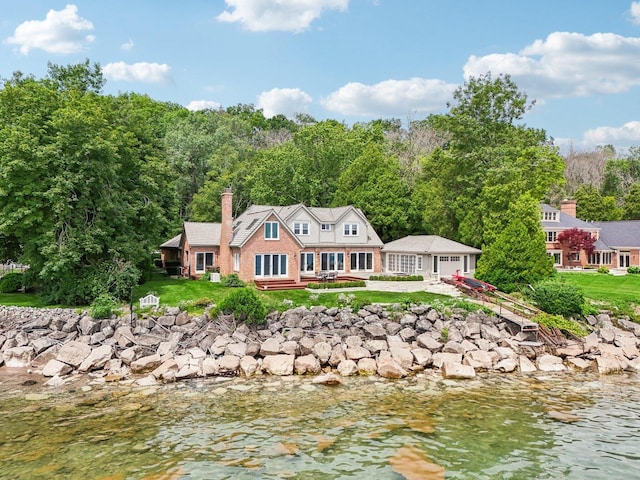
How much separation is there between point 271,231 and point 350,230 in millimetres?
8303

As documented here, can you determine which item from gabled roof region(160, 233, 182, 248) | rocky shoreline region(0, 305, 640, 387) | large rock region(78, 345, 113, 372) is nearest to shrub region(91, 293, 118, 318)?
rocky shoreline region(0, 305, 640, 387)

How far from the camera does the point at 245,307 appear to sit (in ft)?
78.8

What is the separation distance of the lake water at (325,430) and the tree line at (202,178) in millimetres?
9876

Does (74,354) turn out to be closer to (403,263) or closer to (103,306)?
(103,306)

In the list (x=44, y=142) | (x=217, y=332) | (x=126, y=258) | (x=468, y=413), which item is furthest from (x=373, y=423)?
(x=44, y=142)

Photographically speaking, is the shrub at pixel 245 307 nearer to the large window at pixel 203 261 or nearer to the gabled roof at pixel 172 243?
the large window at pixel 203 261

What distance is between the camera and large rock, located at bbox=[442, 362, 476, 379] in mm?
20156

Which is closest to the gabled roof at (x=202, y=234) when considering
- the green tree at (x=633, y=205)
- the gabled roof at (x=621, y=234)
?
the gabled roof at (x=621, y=234)

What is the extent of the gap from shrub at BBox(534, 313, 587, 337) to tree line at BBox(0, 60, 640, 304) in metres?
6.88

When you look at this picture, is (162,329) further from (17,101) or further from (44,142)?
(17,101)

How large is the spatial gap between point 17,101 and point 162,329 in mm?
14911

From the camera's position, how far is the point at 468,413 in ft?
52.7

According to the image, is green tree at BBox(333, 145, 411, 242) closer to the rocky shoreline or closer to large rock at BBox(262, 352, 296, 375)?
the rocky shoreline

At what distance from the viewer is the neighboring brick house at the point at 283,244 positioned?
33.4 metres
